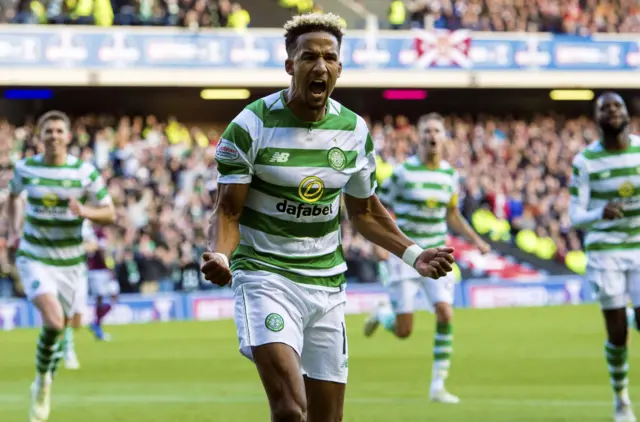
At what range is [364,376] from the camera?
13.8m

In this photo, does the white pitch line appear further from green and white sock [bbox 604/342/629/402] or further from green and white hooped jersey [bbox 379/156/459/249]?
green and white hooped jersey [bbox 379/156/459/249]

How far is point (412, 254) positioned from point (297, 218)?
24.9 inches

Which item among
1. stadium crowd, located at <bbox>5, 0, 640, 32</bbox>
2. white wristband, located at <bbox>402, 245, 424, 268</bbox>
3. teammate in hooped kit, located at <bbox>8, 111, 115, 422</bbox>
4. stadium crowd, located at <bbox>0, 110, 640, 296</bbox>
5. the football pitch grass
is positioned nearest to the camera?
white wristband, located at <bbox>402, 245, 424, 268</bbox>

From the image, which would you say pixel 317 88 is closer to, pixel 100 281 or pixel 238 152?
pixel 238 152

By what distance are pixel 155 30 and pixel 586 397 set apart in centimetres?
2249

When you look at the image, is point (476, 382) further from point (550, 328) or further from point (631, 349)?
point (550, 328)

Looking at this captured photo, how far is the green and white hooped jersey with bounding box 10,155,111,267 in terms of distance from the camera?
36.7 feet

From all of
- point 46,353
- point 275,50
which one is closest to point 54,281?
point 46,353

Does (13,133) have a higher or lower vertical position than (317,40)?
lower

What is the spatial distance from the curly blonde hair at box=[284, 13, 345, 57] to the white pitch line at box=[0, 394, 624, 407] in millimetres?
5796

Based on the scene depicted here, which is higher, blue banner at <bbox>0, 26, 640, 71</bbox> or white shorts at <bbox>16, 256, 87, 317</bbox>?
blue banner at <bbox>0, 26, 640, 71</bbox>

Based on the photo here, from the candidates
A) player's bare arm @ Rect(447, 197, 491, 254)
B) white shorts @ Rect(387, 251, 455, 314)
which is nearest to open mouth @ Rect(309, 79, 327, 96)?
white shorts @ Rect(387, 251, 455, 314)

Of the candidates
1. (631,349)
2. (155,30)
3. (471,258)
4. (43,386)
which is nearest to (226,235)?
(43,386)

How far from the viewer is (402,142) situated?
33375 millimetres
